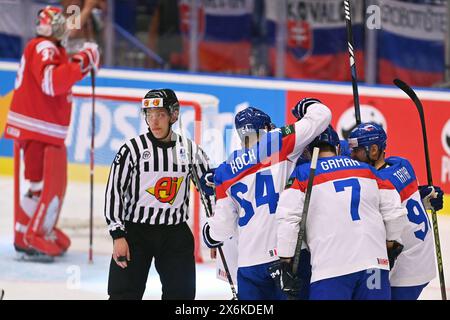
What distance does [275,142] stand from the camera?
16.8ft

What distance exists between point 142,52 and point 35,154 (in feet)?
8.45

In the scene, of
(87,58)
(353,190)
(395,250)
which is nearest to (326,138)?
(353,190)

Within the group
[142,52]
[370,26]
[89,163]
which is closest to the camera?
[89,163]

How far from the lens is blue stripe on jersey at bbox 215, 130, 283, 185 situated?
5121mm

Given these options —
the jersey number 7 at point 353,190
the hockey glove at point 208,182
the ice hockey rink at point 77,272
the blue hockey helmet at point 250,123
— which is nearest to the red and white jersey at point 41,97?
the ice hockey rink at point 77,272

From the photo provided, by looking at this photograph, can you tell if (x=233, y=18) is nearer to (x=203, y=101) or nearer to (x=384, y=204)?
(x=203, y=101)

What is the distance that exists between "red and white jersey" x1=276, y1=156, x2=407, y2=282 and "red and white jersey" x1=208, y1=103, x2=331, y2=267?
0.19 m

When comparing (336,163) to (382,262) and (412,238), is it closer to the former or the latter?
(382,262)

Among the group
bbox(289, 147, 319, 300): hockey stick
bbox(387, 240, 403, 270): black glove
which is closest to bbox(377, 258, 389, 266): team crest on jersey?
bbox(387, 240, 403, 270): black glove

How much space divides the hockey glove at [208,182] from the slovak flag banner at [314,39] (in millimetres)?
4285

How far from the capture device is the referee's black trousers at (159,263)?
568 centimetres

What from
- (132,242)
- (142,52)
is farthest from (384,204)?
(142,52)

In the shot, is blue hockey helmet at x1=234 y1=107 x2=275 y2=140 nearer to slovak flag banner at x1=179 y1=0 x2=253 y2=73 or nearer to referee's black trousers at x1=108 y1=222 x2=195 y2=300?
referee's black trousers at x1=108 y1=222 x2=195 y2=300
